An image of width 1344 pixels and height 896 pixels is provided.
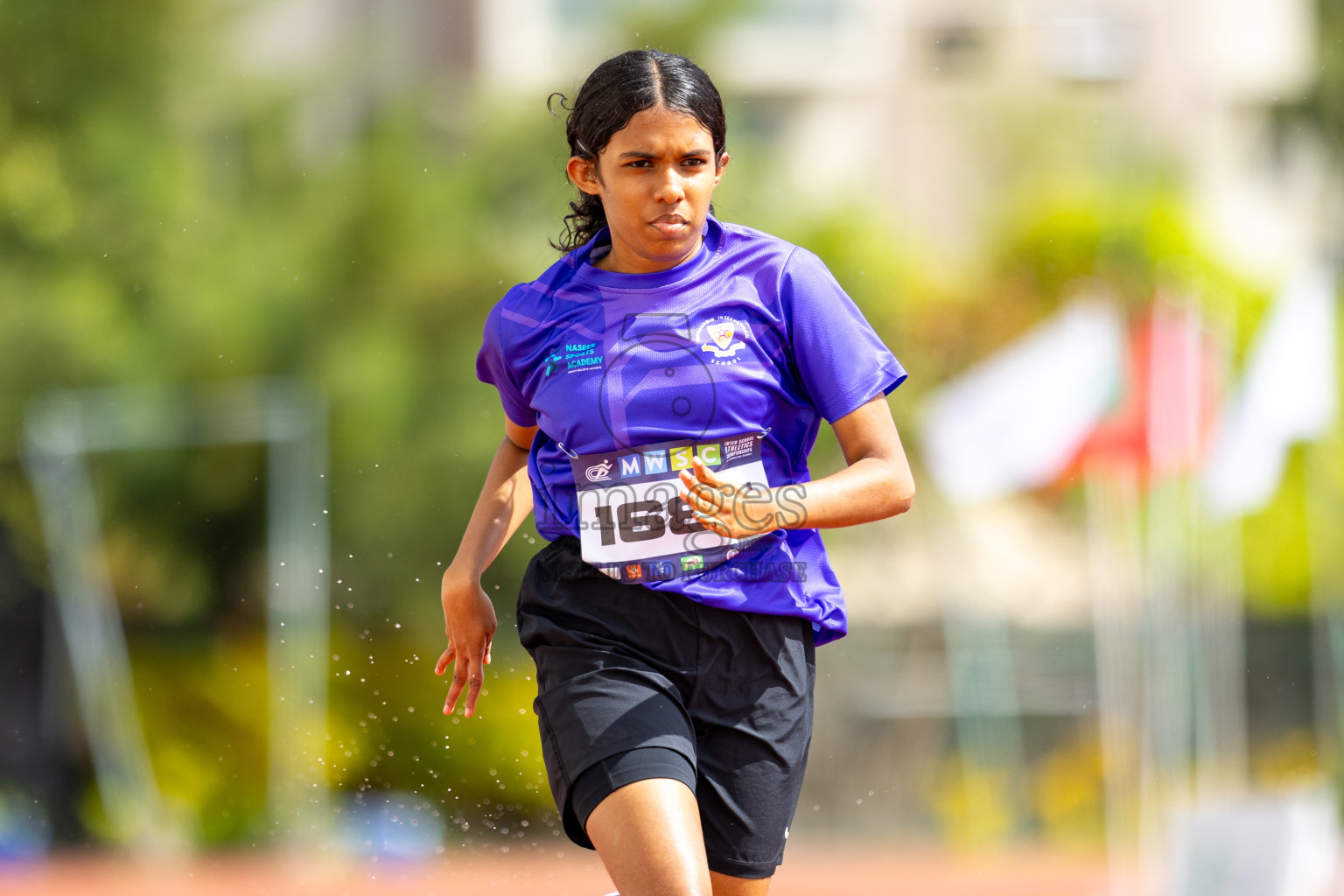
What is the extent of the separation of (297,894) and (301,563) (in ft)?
9.23

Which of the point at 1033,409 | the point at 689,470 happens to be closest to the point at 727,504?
the point at 689,470

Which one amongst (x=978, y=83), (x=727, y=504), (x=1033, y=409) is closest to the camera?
(x=727, y=504)

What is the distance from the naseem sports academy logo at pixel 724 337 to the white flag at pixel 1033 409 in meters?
8.04

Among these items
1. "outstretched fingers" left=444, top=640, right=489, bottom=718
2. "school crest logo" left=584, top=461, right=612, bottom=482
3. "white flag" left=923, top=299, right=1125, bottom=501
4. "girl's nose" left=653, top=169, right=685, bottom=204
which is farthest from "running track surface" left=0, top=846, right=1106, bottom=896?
"girl's nose" left=653, top=169, right=685, bottom=204

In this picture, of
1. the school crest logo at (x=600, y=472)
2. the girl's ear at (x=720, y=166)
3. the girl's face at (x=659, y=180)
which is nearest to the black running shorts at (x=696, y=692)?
the school crest logo at (x=600, y=472)

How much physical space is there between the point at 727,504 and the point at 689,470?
0.13 meters

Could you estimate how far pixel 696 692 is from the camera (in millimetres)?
2502

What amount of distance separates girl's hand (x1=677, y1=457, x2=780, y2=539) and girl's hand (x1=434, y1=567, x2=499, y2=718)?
0.53 meters

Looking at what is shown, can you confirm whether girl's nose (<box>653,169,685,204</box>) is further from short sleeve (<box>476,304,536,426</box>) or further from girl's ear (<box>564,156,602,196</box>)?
short sleeve (<box>476,304,536,426</box>)

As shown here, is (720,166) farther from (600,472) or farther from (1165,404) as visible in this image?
(1165,404)

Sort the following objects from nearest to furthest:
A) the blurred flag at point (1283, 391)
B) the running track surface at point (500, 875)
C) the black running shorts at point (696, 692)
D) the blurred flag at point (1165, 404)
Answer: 1. the black running shorts at point (696, 692)
2. the blurred flag at point (1283, 391)
3. the blurred flag at point (1165, 404)
4. the running track surface at point (500, 875)

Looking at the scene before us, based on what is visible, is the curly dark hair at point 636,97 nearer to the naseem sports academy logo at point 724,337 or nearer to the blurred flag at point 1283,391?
the naseem sports academy logo at point 724,337

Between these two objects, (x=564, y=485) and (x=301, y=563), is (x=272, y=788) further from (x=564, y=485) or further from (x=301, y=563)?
(x=564, y=485)

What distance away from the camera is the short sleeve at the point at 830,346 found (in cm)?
247
